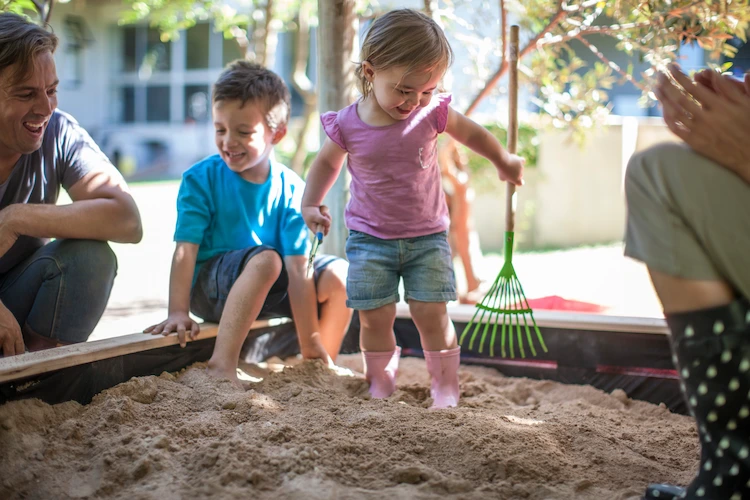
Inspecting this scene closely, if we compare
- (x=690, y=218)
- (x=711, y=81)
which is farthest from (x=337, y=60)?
(x=690, y=218)

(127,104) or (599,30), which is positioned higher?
(127,104)

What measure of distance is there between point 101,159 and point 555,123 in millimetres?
2675

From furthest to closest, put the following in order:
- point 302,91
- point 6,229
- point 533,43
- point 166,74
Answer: point 166,74 < point 302,91 < point 533,43 < point 6,229

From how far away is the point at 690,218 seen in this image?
1367 mm

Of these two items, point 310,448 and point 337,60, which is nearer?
point 310,448

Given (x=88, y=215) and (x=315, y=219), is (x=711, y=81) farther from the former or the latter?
(x=88, y=215)

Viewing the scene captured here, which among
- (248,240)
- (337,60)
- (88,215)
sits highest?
(337,60)

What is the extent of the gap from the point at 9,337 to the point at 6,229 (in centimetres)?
33

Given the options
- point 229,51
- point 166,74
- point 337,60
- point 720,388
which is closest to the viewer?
point 720,388

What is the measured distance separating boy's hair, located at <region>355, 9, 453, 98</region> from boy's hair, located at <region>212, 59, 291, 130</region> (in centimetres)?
49

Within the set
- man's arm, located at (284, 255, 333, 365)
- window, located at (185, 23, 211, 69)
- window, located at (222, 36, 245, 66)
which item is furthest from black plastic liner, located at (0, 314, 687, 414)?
window, located at (185, 23, 211, 69)

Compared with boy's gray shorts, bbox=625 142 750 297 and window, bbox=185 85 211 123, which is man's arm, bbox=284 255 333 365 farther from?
window, bbox=185 85 211 123

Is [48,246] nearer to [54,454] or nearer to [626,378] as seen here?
[54,454]

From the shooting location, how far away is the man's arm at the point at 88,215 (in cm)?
221
